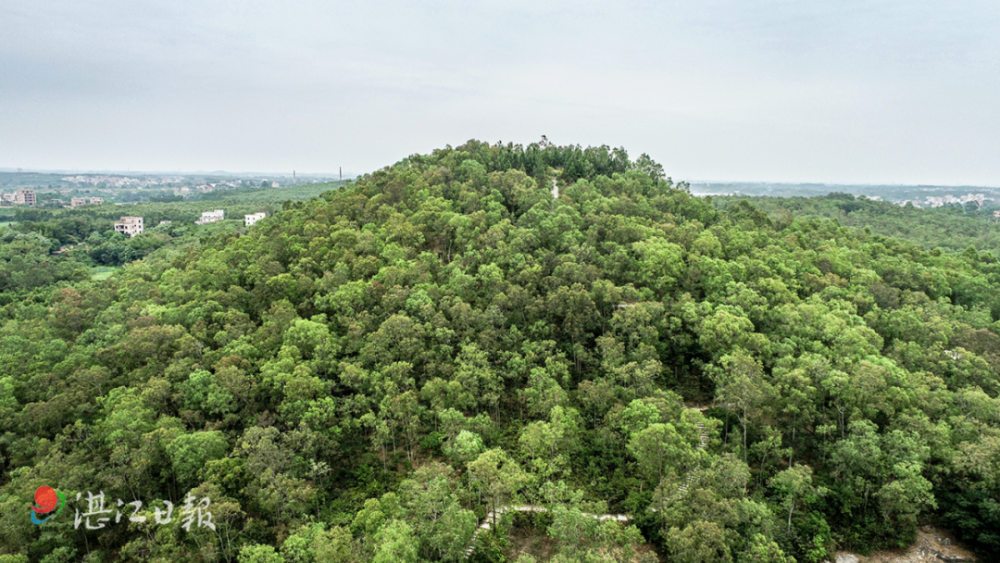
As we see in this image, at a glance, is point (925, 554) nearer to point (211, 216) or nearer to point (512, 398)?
point (512, 398)

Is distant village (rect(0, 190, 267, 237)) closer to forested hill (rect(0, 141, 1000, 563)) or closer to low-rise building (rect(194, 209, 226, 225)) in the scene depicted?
low-rise building (rect(194, 209, 226, 225))

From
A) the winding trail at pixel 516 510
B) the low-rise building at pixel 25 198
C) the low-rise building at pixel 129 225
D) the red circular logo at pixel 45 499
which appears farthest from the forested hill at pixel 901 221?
the low-rise building at pixel 25 198

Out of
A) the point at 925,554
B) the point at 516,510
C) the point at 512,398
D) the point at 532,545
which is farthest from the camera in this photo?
the point at 512,398

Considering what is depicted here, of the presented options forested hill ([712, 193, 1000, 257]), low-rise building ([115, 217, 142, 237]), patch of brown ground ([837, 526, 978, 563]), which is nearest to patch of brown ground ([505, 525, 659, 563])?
patch of brown ground ([837, 526, 978, 563])

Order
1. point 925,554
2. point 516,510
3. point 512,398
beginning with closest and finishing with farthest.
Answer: point 925,554
point 516,510
point 512,398

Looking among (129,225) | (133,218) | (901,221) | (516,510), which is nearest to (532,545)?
(516,510)

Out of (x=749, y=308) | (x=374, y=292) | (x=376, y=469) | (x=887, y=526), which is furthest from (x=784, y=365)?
(x=374, y=292)
